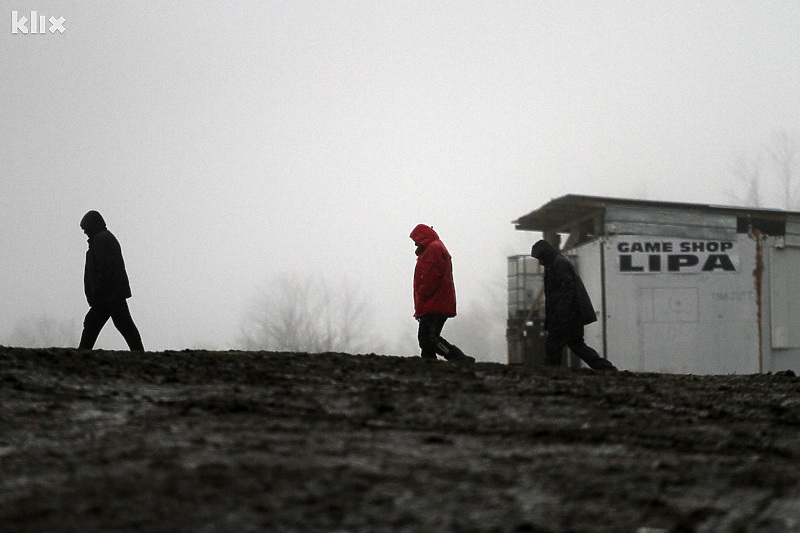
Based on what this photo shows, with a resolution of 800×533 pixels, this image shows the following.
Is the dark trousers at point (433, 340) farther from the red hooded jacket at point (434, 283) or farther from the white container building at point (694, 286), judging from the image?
the white container building at point (694, 286)

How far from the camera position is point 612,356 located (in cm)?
1437

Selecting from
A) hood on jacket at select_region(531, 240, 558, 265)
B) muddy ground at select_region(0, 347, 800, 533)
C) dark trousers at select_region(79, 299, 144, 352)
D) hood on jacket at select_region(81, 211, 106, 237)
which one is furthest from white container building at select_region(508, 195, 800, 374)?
muddy ground at select_region(0, 347, 800, 533)

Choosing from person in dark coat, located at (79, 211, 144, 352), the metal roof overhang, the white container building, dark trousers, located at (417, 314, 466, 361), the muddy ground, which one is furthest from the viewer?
the metal roof overhang

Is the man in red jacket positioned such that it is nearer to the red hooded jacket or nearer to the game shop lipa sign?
the red hooded jacket

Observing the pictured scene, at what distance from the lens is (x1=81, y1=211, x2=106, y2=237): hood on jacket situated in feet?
26.8

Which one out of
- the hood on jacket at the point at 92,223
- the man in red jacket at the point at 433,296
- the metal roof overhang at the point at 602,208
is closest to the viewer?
the hood on jacket at the point at 92,223

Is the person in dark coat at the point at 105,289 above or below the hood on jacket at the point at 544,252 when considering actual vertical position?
below

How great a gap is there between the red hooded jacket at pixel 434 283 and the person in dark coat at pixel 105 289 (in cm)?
250

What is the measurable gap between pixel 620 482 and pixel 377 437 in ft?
3.36

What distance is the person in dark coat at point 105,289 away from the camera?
798 centimetres

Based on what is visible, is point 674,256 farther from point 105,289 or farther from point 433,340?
point 105,289

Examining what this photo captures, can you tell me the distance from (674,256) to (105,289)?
371 inches

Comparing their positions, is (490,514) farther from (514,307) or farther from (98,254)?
(514,307)

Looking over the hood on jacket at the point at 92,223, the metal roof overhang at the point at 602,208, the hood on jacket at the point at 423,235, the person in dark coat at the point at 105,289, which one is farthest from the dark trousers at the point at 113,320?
the metal roof overhang at the point at 602,208
